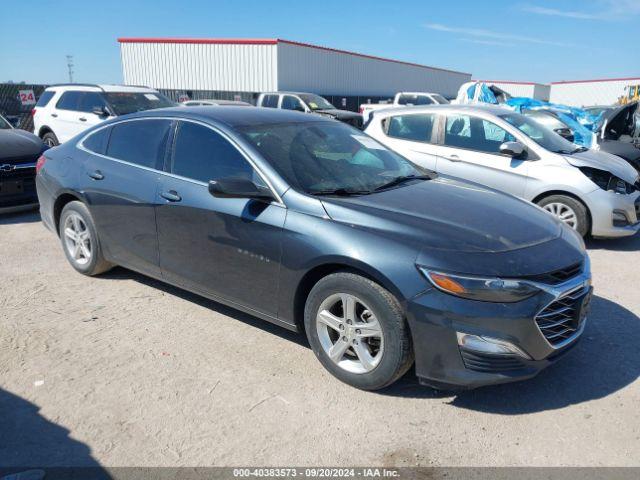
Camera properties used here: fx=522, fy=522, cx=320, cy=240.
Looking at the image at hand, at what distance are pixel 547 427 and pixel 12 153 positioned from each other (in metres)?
7.42

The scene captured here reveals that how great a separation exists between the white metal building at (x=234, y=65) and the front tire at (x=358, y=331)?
24.5 m

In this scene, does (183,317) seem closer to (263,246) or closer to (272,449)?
(263,246)

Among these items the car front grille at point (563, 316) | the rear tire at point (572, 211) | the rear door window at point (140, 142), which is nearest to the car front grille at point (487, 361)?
the car front grille at point (563, 316)

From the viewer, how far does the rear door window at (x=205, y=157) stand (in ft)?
12.2

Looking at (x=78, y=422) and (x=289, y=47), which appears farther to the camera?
(x=289, y=47)

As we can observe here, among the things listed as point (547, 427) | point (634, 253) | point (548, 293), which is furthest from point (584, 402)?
point (634, 253)

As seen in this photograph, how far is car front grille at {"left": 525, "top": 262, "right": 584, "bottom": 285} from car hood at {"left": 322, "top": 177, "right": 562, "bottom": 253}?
22 centimetres

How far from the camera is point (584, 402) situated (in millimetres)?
3146

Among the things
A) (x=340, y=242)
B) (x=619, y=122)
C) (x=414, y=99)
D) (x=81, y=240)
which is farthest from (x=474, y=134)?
(x=414, y=99)

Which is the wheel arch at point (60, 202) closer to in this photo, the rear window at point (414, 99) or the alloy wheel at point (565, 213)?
the alloy wheel at point (565, 213)

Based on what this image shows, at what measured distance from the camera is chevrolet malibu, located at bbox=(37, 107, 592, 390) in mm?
2865

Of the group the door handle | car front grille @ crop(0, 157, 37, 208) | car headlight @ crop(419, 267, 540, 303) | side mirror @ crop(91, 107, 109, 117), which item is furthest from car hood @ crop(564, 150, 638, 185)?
side mirror @ crop(91, 107, 109, 117)

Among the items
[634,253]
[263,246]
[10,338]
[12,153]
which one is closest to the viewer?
[263,246]

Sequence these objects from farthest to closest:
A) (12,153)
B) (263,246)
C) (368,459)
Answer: (12,153)
(263,246)
(368,459)
